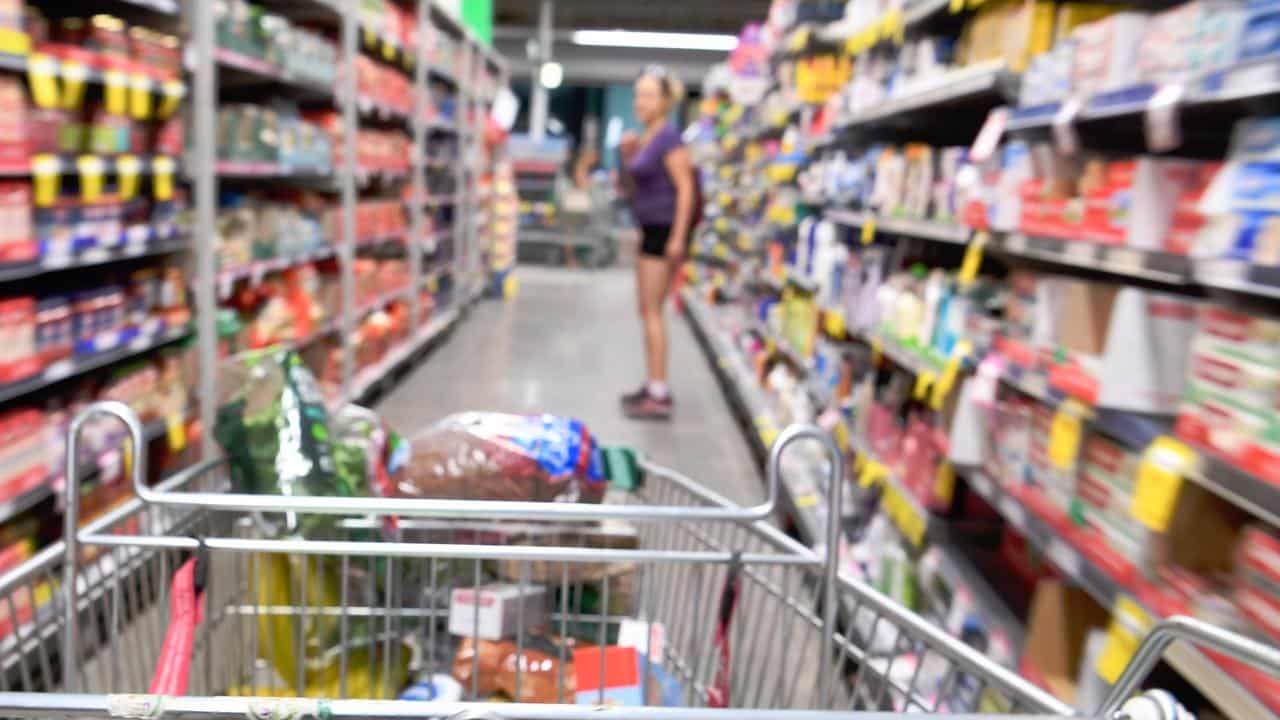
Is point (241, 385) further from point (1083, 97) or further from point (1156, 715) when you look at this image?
point (1083, 97)

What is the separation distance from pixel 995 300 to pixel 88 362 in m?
2.49

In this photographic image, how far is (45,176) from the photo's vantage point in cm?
270

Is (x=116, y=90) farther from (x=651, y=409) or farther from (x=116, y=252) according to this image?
(x=651, y=409)

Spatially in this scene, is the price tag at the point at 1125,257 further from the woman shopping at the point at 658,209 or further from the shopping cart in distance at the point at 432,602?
the woman shopping at the point at 658,209

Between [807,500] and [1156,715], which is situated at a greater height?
[1156,715]

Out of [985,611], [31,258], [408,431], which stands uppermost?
[31,258]

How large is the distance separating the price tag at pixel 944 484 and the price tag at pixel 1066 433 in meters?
0.72

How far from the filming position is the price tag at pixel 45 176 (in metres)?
2.67

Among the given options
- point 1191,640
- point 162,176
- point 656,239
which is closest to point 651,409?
point 656,239

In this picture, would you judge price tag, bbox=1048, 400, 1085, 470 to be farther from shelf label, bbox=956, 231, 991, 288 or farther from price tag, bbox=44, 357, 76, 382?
price tag, bbox=44, 357, 76, 382

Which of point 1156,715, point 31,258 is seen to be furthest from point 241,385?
point 1156,715

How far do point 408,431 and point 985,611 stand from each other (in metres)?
3.44

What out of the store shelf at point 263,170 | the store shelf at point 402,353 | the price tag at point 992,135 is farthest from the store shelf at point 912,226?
the store shelf at point 402,353

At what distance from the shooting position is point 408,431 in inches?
204
